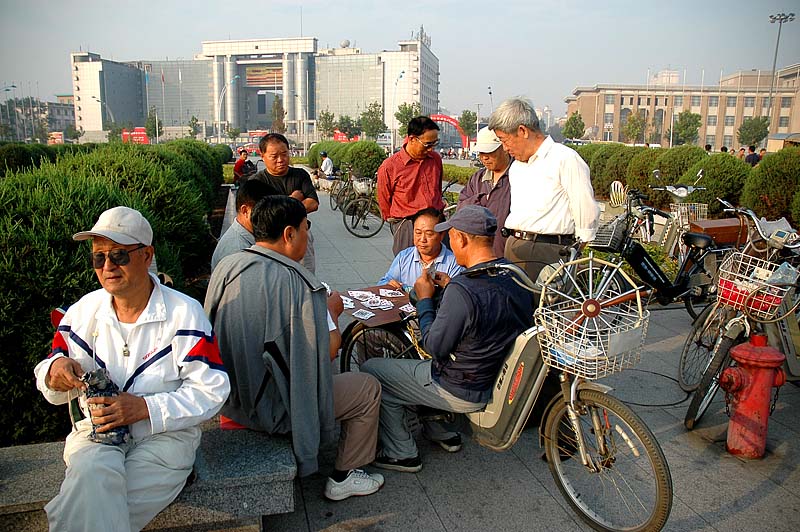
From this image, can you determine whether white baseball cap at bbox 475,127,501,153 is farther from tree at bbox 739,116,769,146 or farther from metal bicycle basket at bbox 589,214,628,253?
tree at bbox 739,116,769,146

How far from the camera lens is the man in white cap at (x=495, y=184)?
4.71 metres

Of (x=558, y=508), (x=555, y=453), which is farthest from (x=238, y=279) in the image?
(x=558, y=508)

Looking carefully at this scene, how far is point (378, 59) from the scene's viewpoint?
399 ft

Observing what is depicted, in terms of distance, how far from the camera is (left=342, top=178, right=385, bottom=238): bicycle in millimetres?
11898

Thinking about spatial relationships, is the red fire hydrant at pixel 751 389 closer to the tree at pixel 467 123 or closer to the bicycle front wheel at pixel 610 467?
the bicycle front wheel at pixel 610 467

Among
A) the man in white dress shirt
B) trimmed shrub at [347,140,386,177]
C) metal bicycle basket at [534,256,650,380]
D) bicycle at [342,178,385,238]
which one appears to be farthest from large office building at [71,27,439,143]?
metal bicycle basket at [534,256,650,380]

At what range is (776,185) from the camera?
10.2 metres

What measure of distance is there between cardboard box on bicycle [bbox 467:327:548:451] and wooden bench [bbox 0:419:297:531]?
945 millimetres

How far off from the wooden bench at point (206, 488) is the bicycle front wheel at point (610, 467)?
49.5 inches

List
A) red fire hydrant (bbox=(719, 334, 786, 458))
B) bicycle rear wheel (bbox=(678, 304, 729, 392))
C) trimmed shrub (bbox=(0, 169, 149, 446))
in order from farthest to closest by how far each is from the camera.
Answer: bicycle rear wheel (bbox=(678, 304, 729, 392))
red fire hydrant (bbox=(719, 334, 786, 458))
trimmed shrub (bbox=(0, 169, 149, 446))

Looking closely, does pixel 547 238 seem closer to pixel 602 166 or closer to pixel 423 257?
pixel 423 257

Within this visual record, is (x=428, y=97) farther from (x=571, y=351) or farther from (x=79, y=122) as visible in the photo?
(x=571, y=351)

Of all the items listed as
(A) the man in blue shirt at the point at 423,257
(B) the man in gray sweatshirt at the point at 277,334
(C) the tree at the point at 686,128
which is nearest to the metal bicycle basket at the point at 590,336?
(B) the man in gray sweatshirt at the point at 277,334

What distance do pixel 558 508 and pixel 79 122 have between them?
13512 cm
